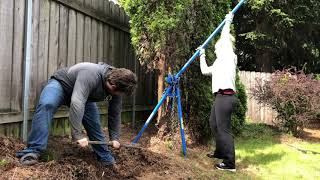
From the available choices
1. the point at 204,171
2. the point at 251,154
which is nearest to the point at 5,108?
the point at 204,171

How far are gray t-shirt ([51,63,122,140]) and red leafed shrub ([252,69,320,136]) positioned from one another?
635 centimetres

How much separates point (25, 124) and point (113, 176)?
1225 mm

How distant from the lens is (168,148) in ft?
21.8

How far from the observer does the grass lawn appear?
6.14 metres

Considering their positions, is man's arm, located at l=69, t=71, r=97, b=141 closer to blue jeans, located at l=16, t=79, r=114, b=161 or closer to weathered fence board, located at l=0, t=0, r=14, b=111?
blue jeans, located at l=16, t=79, r=114, b=161

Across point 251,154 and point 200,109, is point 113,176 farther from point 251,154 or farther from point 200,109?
point 251,154

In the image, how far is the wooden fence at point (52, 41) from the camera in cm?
477

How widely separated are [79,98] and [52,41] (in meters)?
1.61

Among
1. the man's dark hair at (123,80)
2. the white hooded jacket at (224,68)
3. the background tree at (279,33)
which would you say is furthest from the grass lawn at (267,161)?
the background tree at (279,33)

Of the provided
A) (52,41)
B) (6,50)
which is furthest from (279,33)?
(6,50)

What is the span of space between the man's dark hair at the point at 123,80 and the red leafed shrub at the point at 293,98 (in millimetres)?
6714

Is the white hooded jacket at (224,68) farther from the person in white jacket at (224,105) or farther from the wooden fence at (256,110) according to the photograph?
the wooden fence at (256,110)

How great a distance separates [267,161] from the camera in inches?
282

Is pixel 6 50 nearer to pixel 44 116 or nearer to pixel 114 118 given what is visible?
pixel 44 116
